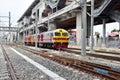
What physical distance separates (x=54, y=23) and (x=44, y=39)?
107 ft

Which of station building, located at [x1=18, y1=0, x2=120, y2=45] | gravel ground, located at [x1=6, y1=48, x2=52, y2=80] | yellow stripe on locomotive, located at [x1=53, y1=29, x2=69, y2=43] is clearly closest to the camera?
gravel ground, located at [x1=6, y1=48, x2=52, y2=80]

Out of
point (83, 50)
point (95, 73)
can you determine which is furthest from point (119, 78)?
point (83, 50)

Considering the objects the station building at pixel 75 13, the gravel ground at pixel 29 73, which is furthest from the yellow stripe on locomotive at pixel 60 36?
the gravel ground at pixel 29 73

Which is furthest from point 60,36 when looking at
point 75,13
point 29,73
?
point 29,73

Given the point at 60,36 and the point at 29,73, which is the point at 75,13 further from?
the point at 29,73

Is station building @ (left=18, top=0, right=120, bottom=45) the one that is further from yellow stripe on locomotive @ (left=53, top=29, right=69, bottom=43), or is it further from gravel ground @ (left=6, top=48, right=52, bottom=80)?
gravel ground @ (left=6, top=48, right=52, bottom=80)

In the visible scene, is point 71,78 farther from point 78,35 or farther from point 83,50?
point 78,35

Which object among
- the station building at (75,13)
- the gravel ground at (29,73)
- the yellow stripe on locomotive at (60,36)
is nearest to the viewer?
the gravel ground at (29,73)

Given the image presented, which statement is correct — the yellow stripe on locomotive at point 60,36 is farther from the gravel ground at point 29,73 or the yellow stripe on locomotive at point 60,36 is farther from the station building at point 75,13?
the gravel ground at point 29,73

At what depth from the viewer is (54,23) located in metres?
80.7

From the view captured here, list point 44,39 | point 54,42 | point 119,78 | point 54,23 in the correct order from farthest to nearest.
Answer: point 54,23, point 44,39, point 54,42, point 119,78

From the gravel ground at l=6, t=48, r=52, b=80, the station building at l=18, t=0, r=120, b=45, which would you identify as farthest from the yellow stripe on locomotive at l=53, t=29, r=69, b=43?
the gravel ground at l=6, t=48, r=52, b=80

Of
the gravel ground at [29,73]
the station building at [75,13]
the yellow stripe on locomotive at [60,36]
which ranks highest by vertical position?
the station building at [75,13]

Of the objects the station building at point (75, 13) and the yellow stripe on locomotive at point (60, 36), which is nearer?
the yellow stripe on locomotive at point (60, 36)
